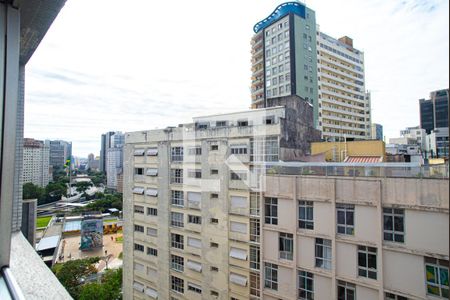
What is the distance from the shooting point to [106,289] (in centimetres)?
786

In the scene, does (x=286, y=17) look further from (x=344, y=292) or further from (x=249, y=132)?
(x=344, y=292)

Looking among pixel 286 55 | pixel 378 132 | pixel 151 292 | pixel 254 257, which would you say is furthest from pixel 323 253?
pixel 286 55

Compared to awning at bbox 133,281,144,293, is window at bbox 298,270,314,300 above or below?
above

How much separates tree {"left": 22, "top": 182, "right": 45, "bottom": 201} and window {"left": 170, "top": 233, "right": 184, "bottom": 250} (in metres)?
4.91

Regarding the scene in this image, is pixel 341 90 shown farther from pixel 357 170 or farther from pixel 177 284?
pixel 177 284

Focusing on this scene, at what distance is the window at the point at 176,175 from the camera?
22.9 ft

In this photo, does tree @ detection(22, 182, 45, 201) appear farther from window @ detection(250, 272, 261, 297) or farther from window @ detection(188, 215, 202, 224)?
window @ detection(188, 215, 202, 224)

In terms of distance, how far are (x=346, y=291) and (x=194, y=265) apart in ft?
11.5

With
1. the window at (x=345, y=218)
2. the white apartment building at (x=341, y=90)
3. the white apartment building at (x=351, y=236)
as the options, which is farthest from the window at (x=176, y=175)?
the white apartment building at (x=341, y=90)

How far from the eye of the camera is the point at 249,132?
19.1 feet

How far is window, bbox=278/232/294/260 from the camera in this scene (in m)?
4.66

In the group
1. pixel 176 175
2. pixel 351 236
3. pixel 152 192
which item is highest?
pixel 176 175

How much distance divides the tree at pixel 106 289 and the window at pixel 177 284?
227 cm

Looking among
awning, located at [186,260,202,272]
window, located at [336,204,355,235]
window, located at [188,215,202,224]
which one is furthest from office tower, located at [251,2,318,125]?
window, located at [336,204,355,235]
